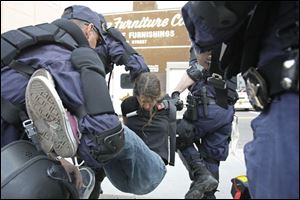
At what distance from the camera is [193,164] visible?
2459 mm

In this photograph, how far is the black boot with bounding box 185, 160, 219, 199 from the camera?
7.43 feet

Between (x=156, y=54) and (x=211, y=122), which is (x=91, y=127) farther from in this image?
(x=156, y=54)

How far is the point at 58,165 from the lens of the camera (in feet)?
4.18

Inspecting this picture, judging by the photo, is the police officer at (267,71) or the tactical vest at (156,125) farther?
the tactical vest at (156,125)

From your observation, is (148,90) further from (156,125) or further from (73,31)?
(73,31)

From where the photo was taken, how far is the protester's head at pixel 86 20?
5.79 feet

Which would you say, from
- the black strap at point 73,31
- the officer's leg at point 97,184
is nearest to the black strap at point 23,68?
the black strap at point 73,31

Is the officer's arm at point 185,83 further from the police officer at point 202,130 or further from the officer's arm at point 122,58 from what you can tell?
the officer's arm at point 122,58

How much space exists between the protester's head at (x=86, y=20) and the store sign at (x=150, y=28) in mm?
11297

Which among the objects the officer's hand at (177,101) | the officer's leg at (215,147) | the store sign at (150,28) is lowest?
the officer's leg at (215,147)

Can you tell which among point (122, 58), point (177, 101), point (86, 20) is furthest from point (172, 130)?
point (86, 20)

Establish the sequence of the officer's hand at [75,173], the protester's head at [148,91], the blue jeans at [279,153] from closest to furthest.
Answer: the blue jeans at [279,153] → the officer's hand at [75,173] → the protester's head at [148,91]

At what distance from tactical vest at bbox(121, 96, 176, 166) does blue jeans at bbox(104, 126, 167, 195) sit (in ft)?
1.55

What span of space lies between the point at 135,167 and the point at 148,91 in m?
0.71
